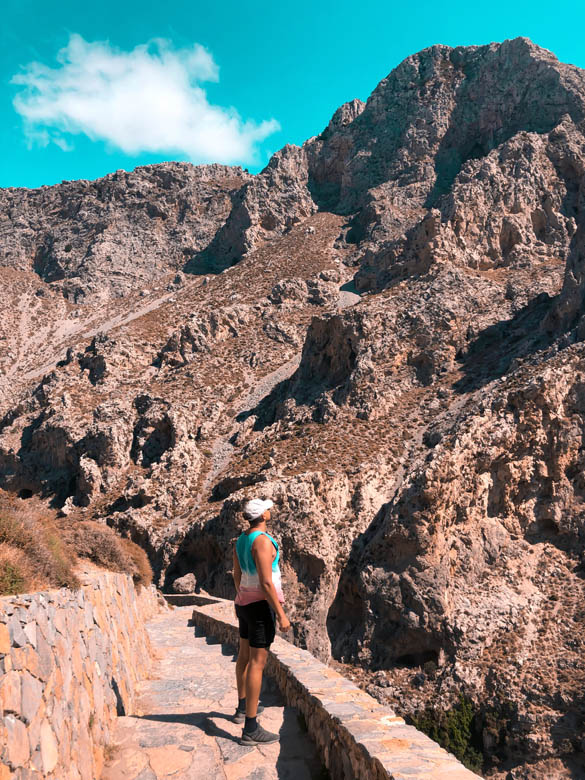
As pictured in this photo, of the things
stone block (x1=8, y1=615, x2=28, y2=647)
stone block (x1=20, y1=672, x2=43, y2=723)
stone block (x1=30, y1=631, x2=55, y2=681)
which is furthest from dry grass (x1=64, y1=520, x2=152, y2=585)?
stone block (x1=8, y1=615, x2=28, y2=647)

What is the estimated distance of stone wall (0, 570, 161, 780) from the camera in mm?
2951

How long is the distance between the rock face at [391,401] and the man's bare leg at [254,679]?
60.5ft

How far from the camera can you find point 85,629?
4879 millimetres

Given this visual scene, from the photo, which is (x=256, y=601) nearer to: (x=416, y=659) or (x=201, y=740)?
(x=201, y=740)

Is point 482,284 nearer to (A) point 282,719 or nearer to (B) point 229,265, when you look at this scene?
(A) point 282,719

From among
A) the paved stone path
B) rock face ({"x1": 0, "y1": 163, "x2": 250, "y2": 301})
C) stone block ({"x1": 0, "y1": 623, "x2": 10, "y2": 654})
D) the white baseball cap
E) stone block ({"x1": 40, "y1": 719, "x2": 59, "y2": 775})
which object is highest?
rock face ({"x1": 0, "y1": 163, "x2": 250, "y2": 301})

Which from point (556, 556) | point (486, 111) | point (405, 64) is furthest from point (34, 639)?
point (405, 64)

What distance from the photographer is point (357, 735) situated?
154 inches

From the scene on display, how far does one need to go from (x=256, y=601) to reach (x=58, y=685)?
1.73 metres

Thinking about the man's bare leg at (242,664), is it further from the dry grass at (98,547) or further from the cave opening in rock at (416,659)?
the cave opening in rock at (416,659)

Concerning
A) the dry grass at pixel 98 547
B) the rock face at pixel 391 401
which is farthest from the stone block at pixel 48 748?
the rock face at pixel 391 401

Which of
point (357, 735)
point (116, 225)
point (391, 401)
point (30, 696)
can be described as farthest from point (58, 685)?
point (116, 225)

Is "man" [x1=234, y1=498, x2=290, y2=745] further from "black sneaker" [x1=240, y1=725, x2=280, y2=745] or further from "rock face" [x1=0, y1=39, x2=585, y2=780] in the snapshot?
"rock face" [x1=0, y1=39, x2=585, y2=780]

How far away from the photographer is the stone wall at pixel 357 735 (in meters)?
3.42
